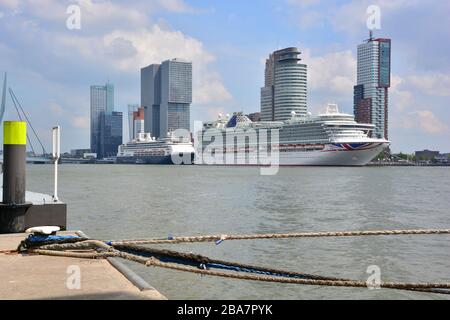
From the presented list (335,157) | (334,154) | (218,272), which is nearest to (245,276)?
(218,272)

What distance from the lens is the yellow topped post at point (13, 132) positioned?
31.7 feet

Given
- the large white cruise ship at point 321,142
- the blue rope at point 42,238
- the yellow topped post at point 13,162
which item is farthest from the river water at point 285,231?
the large white cruise ship at point 321,142

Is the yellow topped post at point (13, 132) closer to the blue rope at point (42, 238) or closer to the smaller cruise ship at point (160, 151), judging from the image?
the blue rope at point (42, 238)

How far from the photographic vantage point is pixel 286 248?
15812mm

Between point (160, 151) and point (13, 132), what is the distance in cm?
16170

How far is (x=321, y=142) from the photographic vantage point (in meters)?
112

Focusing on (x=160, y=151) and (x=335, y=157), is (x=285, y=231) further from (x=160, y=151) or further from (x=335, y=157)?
(x=160, y=151)

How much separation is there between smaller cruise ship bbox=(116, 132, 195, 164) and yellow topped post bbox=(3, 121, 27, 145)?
15488 cm

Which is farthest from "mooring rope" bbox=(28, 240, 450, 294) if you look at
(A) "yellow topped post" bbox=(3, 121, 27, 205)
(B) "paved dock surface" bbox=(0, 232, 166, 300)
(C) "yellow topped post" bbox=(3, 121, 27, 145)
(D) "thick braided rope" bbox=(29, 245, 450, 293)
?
(C) "yellow topped post" bbox=(3, 121, 27, 145)

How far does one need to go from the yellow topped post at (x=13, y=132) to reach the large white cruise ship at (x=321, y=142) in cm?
10373

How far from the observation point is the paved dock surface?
5.43 metres

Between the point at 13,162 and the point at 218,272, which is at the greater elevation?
the point at 13,162
